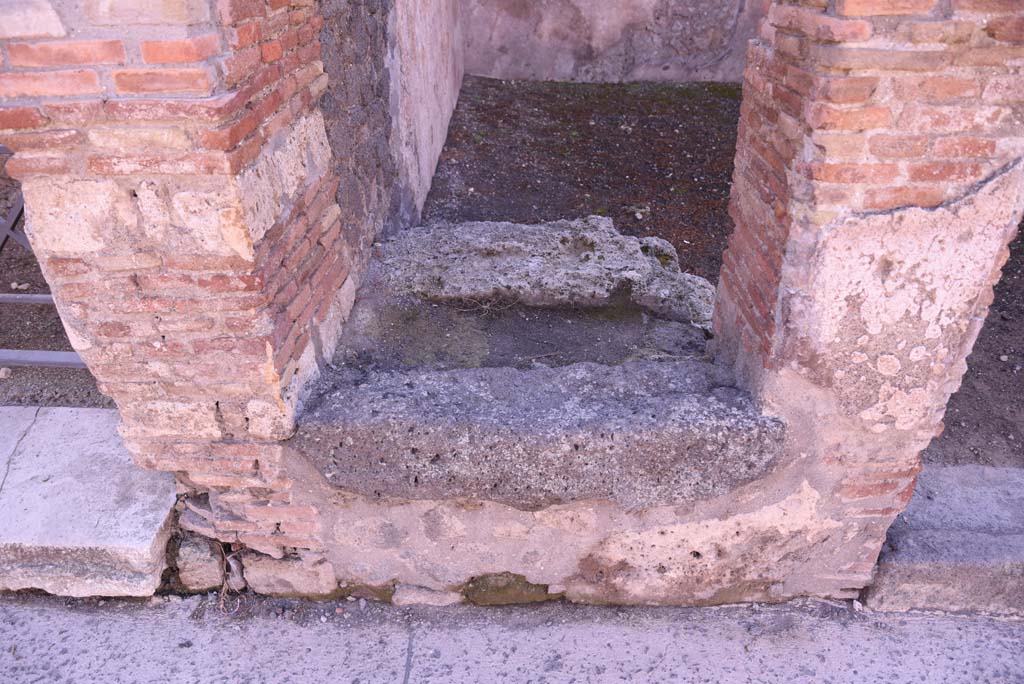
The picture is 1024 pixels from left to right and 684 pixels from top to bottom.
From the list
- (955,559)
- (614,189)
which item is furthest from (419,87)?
(955,559)

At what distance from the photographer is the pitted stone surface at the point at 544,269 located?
293 centimetres

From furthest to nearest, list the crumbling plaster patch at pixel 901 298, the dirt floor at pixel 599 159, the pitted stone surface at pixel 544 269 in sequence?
the dirt floor at pixel 599 159
the pitted stone surface at pixel 544 269
the crumbling plaster patch at pixel 901 298

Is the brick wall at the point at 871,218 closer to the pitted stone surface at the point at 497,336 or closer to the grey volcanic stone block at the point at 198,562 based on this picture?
the pitted stone surface at the point at 497,336

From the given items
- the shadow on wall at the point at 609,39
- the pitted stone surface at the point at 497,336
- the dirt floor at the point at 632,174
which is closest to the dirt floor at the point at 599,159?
the dirt floor at the point at 632,174

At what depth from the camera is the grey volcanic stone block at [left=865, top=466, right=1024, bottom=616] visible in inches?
91.2

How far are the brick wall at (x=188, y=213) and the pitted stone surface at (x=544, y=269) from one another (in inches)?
27.9

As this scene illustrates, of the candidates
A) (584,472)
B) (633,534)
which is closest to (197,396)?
(584,472)

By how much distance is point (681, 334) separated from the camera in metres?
2.74

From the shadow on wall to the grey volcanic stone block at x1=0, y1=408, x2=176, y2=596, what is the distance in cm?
801

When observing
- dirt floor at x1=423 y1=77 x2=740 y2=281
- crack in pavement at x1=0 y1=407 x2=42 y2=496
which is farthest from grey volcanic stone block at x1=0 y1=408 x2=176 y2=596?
dirt floor at x1=423 y1=77 x2=740 y2=281

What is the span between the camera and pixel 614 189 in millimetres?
6469

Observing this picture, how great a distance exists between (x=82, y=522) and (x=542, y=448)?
1549mm

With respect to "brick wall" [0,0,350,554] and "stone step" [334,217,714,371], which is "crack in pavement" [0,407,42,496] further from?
"stone step" [334,217,714,371]

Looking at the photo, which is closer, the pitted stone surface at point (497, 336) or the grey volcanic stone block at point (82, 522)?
the grey volcanic stone block at point (82, 522)
